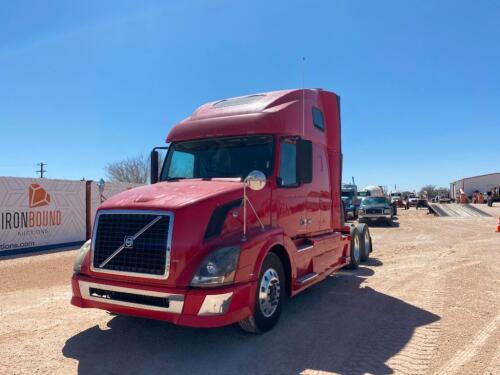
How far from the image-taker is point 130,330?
16.4 ft

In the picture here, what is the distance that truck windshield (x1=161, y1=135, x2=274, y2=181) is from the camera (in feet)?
17.4

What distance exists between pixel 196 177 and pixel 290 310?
2.49 metres

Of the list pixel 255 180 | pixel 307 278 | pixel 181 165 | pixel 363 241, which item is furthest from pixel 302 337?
pixel 363 241

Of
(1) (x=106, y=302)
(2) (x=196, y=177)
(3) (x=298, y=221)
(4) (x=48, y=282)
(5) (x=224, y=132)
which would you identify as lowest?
(4) (x=48, y=282)

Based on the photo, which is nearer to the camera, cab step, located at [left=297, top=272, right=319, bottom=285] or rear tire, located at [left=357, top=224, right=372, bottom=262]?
cab step, located at [left=297, top=272, right=319, bottom=285]

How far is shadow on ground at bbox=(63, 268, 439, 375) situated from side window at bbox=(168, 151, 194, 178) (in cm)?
215

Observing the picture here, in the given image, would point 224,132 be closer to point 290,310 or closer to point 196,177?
point 196,177

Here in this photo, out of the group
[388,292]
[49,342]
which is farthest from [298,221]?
[49,342]

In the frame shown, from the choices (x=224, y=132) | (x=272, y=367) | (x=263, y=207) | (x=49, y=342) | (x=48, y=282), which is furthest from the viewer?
(x=48, y=282)

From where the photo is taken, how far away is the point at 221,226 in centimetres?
434

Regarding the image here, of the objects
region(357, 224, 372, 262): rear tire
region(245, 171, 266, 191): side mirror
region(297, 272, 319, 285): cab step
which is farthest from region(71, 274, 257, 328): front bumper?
region(357, 224, 372, 262): rear tire

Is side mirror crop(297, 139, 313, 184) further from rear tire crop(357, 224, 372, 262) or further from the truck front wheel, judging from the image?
rear tire crop(357, 224, 372, 262)

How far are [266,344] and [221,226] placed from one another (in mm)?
1493

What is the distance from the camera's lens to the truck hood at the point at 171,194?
4285 millimetres
